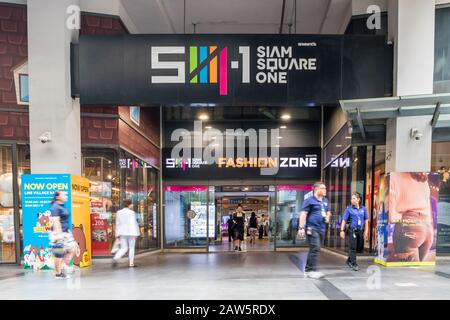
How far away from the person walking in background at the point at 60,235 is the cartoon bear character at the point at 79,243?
1062 millimetres

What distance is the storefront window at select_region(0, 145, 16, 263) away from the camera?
811cm

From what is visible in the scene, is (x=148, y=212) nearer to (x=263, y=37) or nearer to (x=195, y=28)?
(x=195, y=28)

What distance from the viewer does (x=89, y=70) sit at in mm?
7551

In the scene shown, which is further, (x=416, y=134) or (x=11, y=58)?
(x=11, y=58)

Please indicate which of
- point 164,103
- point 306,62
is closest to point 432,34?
point 306,62

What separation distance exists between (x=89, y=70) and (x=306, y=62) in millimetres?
4459

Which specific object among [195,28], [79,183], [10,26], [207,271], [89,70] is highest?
[195,28]

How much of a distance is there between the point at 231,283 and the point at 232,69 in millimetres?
4186

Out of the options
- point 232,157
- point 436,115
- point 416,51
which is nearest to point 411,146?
point 436,115

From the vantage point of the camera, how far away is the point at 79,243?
7520 mm

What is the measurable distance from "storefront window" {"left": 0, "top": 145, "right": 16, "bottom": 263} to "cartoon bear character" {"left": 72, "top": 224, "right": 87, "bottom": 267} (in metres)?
1.75

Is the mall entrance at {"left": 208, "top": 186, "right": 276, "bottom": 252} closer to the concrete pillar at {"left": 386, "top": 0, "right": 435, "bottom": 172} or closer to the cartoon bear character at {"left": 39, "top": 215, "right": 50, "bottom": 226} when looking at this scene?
the concrete pillar at {"left": 386, "top": 0, "right": 435, "bottom": 172}

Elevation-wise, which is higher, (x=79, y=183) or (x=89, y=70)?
(x=89, y=70)

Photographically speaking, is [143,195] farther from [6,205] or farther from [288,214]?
[288,214]
